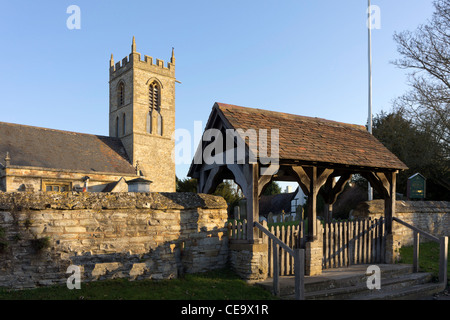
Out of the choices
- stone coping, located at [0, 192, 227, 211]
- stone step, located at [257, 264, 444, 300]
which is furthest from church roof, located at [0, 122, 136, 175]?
stone step, located at [257, 264, 444, 300]

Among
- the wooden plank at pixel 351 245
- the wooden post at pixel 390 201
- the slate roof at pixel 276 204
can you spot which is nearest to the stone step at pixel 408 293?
the wooden plank at pixel 351 245

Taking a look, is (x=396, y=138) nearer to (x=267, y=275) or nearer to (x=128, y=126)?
(x=267, y=275)

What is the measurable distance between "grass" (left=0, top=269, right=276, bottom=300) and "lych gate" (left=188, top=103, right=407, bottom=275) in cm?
115

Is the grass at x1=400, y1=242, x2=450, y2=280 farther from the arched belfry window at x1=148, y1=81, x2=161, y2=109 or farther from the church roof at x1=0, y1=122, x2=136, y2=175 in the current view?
the arched belfry window at x1=148, y1=81, x2=161, y2=109

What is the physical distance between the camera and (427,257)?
1166cm

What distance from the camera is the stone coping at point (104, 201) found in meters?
6.67

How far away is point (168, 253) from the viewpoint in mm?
7980

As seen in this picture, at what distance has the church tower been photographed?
126ft

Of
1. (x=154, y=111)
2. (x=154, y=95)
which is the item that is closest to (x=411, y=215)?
(x=154, y=111)

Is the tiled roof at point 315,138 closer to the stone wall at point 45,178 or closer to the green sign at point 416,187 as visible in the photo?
the green sign at point 416,187

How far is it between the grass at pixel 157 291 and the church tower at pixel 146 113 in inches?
1188

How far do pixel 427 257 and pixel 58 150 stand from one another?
2721cm
